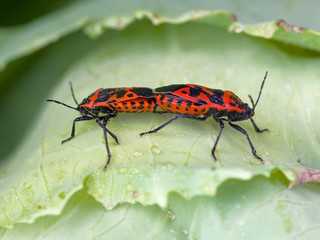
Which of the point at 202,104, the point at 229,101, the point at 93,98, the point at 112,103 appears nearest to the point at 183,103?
the point at 202,104

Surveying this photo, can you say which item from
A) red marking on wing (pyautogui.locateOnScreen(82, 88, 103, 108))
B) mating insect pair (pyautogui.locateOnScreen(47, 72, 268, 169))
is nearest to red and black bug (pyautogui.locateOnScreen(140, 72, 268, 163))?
mating insect pair (pyautogui.locateOnScreen(47, 72, 268, 169))

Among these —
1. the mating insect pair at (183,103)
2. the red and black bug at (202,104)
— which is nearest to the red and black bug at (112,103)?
the mating insect pair at (183,103)

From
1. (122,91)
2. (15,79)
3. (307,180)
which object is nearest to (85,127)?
(122,91)

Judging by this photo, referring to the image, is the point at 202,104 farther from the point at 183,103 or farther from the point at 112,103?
the point at 112,103

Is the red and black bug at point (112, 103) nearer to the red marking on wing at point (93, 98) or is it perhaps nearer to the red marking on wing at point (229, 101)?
the red marking on wing at point (93, 98)

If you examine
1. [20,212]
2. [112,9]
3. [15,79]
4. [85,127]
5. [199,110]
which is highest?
[112,9]

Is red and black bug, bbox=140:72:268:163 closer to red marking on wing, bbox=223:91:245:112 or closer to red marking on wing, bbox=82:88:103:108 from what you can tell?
red marking on wing, bbox=223:91:245:112

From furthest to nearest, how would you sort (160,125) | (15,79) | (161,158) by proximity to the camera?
(15,79) → (160,125) → (161,158)

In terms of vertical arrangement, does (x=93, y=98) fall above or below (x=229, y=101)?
below

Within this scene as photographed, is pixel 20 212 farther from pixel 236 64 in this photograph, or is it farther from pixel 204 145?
pixel 236 64
